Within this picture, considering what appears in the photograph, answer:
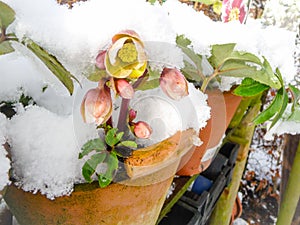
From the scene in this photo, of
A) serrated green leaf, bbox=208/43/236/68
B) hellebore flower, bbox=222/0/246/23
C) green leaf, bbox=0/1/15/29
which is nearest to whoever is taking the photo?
green leaf, bbox=0/1/15/29

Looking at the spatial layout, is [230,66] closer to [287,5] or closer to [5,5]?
[5,5]

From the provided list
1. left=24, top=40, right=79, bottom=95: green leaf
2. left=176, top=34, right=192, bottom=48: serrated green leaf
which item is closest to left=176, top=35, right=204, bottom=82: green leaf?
left=176, top=34, right=192, bottom=48: serrated green leaf

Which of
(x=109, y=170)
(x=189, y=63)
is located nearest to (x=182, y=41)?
(x=189, y=63)

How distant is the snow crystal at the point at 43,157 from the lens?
0.34 metres

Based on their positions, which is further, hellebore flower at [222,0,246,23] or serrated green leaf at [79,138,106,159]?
hellebore flower at [222,0,246,23]

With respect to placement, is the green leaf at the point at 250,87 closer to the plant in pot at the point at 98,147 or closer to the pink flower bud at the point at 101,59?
the plant in pot at the point at 98,147

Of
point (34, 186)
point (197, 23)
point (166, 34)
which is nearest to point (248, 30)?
point (197, 23)

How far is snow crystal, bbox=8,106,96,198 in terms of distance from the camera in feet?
1.11

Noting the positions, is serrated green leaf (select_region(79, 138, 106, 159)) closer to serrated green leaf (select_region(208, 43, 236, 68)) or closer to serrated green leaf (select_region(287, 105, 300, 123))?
serrated green leaf (select_region(208, 43, 236, 68))

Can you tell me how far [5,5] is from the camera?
0.28 m

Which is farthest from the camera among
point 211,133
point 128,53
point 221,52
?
point 211,133

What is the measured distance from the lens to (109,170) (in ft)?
1.12

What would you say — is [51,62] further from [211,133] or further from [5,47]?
[211,133]

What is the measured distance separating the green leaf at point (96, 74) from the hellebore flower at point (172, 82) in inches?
1.8
